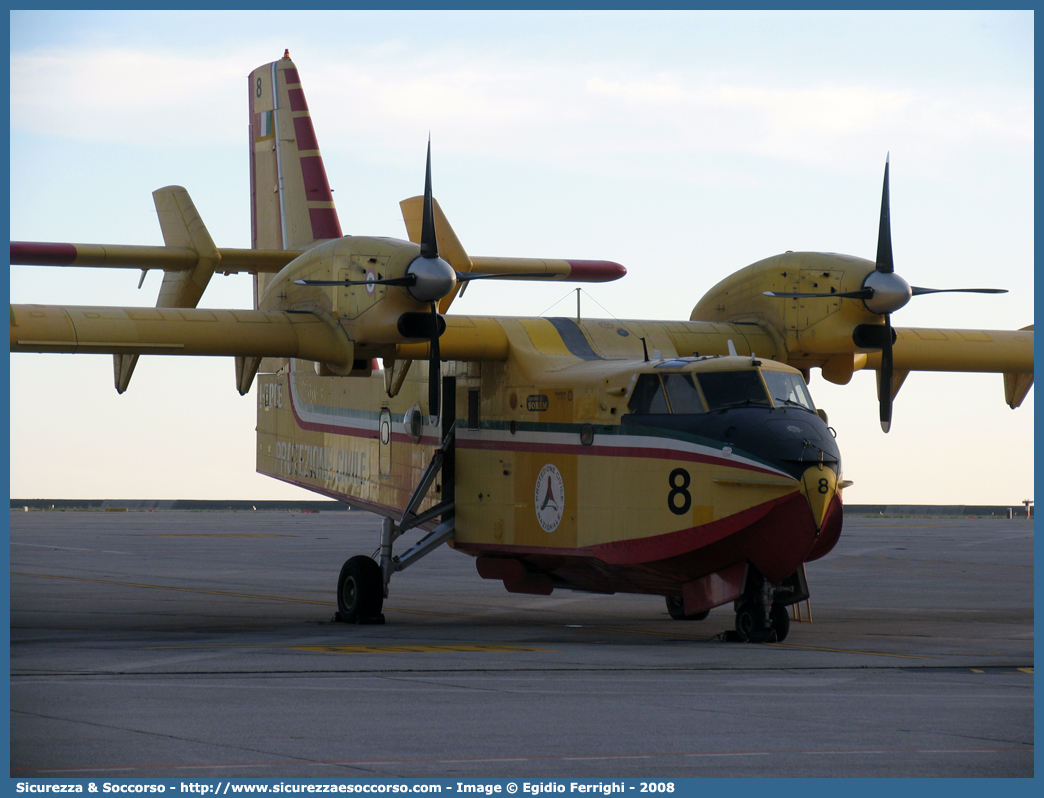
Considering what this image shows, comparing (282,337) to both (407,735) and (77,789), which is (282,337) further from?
(77,789)

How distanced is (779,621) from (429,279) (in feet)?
19.1

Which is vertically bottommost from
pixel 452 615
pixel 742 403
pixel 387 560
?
pixel 452 615

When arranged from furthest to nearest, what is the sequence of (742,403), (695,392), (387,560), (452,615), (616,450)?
(452,615) → (387,560) → (616,450) → (695,392) → (742,403)

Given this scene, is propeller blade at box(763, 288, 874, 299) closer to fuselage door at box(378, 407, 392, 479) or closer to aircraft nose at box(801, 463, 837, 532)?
aircraft nose at box(801, 463, 837, 532)

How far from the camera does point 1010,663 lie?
14109mm

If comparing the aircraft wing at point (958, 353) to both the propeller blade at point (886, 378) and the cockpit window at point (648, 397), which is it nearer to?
the propeller blade at point (886, 378)

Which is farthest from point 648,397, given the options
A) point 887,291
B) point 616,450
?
point 887,291

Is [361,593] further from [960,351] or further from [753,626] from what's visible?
[960,351]

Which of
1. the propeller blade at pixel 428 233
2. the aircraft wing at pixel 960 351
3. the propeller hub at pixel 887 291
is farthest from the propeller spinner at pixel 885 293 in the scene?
the propeller blade at pixel 428 233

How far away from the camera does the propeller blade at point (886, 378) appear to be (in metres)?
18.7

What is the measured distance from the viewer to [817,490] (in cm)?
1495

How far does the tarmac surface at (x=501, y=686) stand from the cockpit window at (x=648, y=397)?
9.05ft

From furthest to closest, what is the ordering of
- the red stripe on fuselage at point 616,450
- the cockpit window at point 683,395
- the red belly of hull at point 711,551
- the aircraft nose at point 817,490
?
1. the cockpit window at point 683,395
2. the red stripe on fuselage at point 616,450
3. the red belly of hull at point 711,551
4. the aircraft nose at point 817,490

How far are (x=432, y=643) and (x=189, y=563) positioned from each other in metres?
16.8
